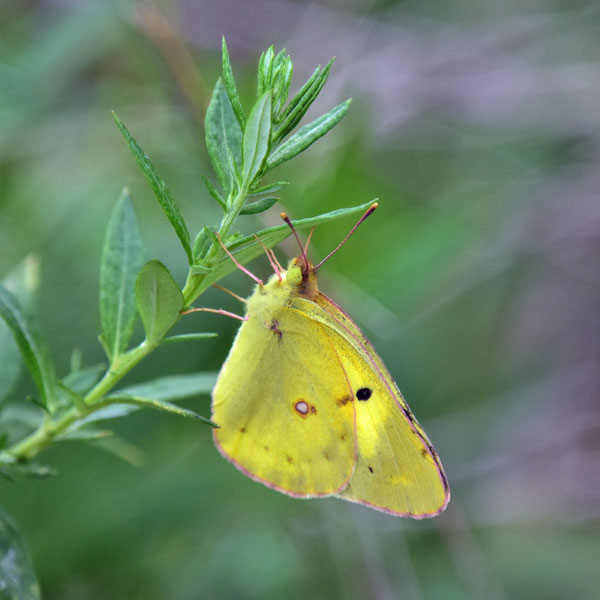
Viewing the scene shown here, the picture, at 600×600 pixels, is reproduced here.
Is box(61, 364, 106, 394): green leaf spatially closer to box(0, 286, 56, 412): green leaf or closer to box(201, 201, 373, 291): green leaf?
box(0, 286, 56, 412): green leaf

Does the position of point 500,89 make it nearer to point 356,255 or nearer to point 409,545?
point 356,255

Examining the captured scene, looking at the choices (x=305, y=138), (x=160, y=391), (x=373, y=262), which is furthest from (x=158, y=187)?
Answer: (x=373, y=262)

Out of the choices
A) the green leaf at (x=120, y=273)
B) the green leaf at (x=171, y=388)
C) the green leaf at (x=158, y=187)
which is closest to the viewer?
the green leaf at (x=158, y=187)

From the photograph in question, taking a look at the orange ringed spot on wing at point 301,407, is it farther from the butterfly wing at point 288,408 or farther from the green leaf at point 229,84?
the green leaf at point 229,84

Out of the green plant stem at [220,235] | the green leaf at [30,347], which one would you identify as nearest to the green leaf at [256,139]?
the green plant stem at [220,235]

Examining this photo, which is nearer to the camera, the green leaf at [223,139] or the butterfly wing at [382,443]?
the green leaf at [223,139]

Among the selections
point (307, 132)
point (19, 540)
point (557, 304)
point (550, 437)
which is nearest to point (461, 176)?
point (557, 304)

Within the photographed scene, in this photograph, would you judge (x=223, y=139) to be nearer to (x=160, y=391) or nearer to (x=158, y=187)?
(x=158, y=187)
